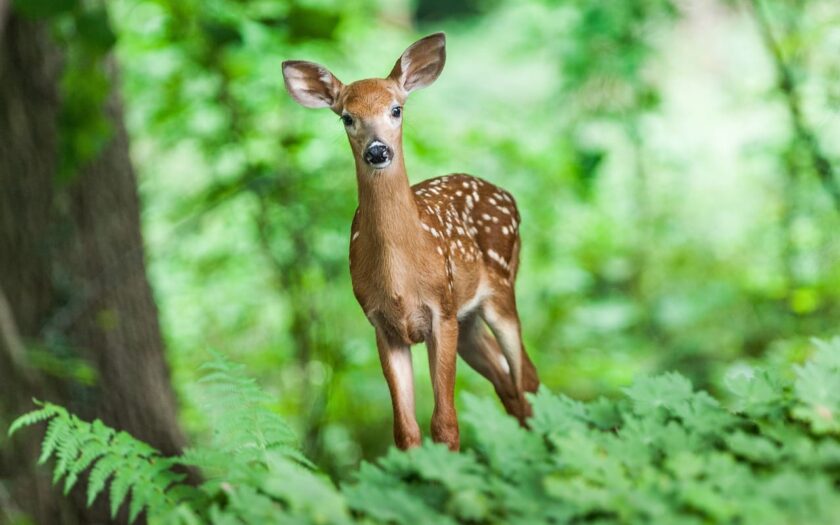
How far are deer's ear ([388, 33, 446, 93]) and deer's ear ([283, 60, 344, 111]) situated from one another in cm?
12

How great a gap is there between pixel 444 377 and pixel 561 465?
373 millimetres

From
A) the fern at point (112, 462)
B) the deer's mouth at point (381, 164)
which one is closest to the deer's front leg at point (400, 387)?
the deer's mouth at point (381, 164)

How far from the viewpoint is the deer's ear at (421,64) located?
185cm

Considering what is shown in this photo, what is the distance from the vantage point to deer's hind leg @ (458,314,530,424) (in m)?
2.11

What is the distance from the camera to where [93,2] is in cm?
329

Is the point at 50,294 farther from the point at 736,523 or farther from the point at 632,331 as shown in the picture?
the point at 632,331

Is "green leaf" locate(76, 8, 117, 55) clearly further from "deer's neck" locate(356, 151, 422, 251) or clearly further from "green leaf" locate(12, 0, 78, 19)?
"deer's neck" locate(356, 151, 422, 251)

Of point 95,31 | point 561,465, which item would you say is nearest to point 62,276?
point 95,31

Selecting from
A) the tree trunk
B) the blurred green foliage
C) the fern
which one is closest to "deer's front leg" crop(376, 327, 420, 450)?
the fern

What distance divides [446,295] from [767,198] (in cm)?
591

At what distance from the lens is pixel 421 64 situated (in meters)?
1.87

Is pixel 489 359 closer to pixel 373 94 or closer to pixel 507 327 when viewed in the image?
pixel 507 327

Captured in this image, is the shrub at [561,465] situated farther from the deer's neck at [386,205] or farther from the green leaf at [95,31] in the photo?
the green leaf at [95,31]

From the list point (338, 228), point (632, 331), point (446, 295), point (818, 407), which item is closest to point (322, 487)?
point (446, 295)
